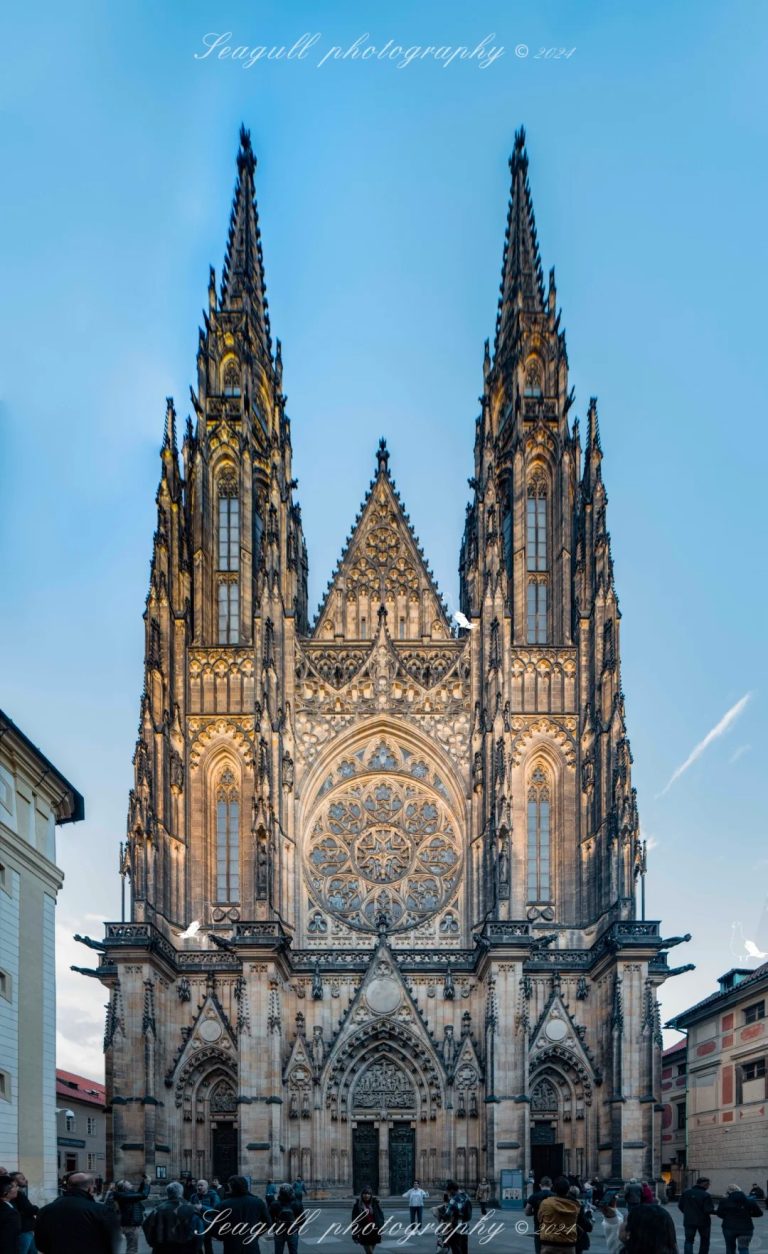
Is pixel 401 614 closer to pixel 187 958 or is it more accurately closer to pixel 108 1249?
pixel 187 958

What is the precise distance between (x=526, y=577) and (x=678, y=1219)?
78.5ft

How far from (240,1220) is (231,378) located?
48.3 m

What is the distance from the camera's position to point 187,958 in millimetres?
49812

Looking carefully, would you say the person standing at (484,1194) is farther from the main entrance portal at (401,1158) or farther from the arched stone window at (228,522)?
the arched stone window at (228,522)

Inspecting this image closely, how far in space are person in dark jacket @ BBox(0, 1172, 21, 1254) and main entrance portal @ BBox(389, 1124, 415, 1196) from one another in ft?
130

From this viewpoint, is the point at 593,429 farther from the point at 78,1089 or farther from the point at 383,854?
the point at 78,1089

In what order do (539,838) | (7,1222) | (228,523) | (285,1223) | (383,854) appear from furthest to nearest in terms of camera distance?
(228,523), (383,854), (539,838), (285,1223), (7,1222)

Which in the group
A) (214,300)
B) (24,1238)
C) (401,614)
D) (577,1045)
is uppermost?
Result: (214,300)

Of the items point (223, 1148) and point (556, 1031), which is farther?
point (556, 1031)

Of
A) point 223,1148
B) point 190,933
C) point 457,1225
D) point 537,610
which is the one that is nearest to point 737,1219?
point 457,1225

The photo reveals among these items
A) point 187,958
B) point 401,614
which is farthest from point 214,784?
point 401,614

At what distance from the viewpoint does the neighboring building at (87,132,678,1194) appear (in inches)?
1845

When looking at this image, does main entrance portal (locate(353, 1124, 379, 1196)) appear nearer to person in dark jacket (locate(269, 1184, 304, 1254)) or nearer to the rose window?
the rose window

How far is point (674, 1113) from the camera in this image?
64.9 metres
